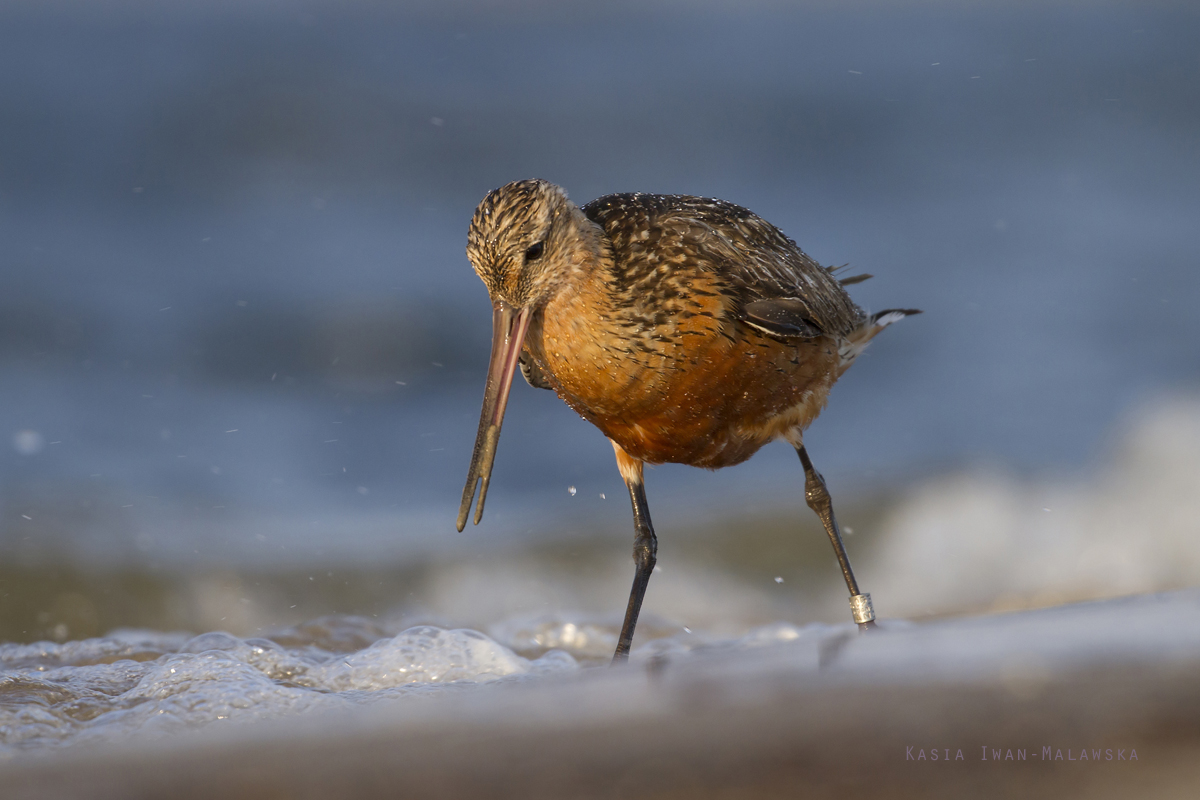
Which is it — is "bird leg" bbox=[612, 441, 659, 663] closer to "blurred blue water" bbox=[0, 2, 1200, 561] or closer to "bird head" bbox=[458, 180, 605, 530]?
"bird head" bbox=[458, 180, 605, 530]

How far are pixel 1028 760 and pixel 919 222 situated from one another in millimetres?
15418

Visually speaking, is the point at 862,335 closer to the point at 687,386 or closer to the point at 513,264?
the point at 687,386

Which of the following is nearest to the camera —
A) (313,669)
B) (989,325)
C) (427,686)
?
(427,686)

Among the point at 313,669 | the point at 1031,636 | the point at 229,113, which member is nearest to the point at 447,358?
the point at 229,113

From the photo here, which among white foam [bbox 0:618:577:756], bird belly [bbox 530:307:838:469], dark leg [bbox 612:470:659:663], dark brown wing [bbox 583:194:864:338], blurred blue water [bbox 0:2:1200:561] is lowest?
white foam [bbox 0:618:577:756]

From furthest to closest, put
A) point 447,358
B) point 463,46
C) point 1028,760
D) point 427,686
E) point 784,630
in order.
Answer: point 463,46, point 447,358, point 784,630, point 427,686, point 1028,760

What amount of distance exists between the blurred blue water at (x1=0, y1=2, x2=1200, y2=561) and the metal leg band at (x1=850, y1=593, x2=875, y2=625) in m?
4.75

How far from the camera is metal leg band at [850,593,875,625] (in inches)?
234

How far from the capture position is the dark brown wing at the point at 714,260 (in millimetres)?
4996

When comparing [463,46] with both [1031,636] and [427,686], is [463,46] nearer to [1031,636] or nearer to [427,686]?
[427,686]

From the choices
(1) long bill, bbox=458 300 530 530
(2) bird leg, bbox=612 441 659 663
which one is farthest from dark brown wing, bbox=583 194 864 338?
(2) bird leg, bbox=612 441 659 663

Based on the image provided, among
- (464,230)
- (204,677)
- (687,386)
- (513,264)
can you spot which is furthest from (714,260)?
(464,230)

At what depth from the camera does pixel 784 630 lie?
710 centimetres

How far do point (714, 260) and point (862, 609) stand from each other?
83.2 inches
